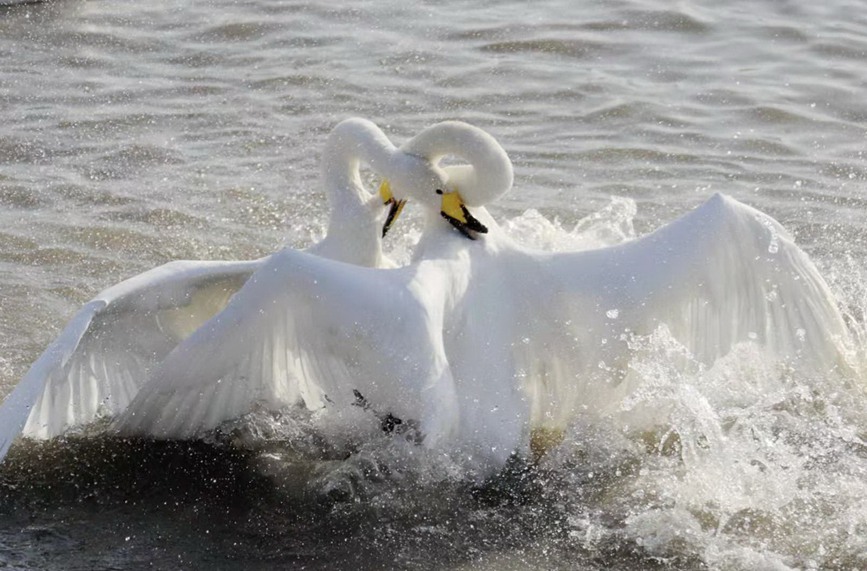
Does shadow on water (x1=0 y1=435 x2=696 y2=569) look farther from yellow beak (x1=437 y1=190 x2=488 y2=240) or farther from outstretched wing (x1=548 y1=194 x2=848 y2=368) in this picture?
yellow beak (x1=437 y1=190 x2=488 y2=240)

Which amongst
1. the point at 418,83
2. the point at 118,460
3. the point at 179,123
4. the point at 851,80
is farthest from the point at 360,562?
the point at 851,80

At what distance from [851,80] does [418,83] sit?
3275mm

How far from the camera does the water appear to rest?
535cm

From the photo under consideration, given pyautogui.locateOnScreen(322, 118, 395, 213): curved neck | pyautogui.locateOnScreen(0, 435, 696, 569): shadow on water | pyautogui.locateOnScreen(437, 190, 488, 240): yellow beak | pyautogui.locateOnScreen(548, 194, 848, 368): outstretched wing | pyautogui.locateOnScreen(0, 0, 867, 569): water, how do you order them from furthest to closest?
pyautogui.locateOnScreen(322, 118, 395, 213): curved neck < pyautogui.locateOnScreen(437, 190, 488, 240): yellow beak < pyautogui.locateOnScreen(548, 194, 848, 368): outstretched wing < pyautogui.locateOnScreen(0, 0, 867, 569): water < pyautogui.locateOnScreen(0, 435, 696, 569): shadow on water

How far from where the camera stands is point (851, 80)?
11.2m

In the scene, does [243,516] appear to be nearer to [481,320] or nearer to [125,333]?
[125,333]

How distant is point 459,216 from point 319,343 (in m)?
0.98

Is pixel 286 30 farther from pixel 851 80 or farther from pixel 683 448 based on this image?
pixel 683 448

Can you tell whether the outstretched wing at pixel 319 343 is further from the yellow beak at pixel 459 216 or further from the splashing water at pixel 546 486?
the yellow beak at pixel 459 216

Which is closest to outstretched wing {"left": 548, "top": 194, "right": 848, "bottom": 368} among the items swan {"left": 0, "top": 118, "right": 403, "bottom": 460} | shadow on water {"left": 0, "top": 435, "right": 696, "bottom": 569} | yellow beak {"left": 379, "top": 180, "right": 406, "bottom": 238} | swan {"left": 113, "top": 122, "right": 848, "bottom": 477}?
swan {"left": 113, "top": 122, "right": 848, "bottom": 477}

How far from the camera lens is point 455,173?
6.31 m

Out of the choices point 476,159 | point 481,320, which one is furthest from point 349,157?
point 481,320

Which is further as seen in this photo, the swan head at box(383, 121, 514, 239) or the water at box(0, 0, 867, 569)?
the swan head at box(383, 121, 514, 239)

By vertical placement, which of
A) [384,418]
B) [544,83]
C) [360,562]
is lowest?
[360,562]
